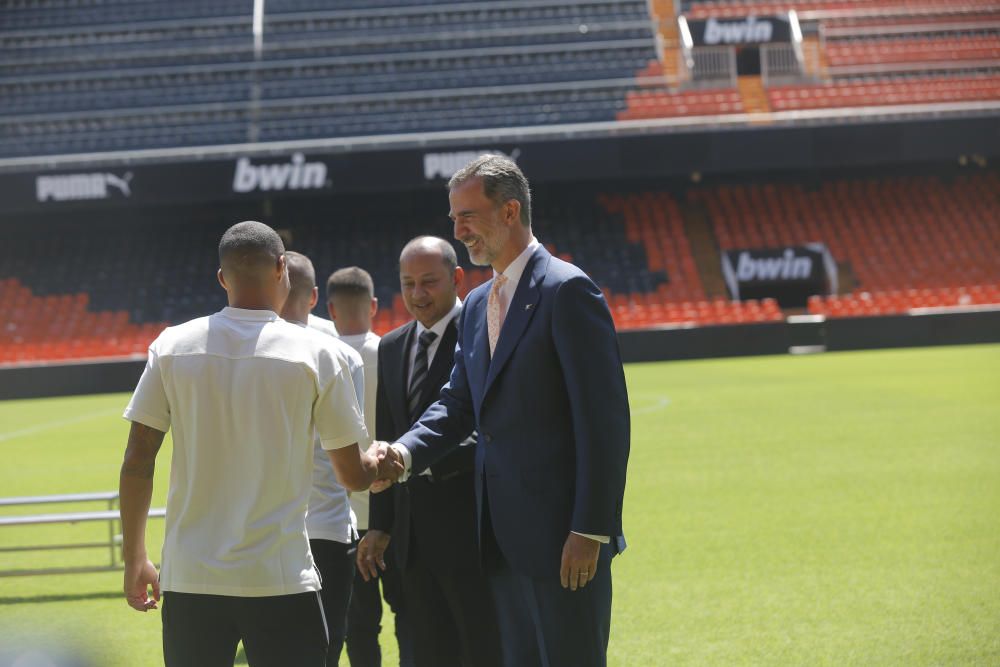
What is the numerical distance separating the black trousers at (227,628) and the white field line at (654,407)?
13.0 metres

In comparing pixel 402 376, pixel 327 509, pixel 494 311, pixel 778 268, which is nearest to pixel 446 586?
pixel 327 509

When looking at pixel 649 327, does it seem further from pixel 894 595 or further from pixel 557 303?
pixel 557 303

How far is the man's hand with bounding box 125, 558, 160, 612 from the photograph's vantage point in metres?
3.19

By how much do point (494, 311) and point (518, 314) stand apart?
0.61ft

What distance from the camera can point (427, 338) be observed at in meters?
4.35

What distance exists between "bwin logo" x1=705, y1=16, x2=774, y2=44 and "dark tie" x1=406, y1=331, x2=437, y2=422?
2996cm

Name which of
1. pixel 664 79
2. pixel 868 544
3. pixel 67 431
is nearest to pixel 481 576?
pixel 868 544

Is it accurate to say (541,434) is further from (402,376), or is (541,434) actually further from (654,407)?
(654,407)

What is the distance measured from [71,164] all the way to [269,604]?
27162mm

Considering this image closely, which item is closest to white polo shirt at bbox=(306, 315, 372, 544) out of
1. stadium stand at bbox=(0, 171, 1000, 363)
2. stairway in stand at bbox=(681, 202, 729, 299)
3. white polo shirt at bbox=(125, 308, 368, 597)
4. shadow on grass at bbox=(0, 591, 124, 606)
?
white polo shirt at bbox=(125, 308, 368, 597)

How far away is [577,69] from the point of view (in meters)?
33.0

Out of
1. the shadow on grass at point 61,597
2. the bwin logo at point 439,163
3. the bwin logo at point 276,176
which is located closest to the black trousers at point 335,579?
the shadow on grass at point 61,597

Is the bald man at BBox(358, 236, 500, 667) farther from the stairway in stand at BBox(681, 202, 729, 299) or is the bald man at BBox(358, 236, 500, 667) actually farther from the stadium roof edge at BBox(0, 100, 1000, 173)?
the stairway in stand at BBox(681, 202, 729, 299)

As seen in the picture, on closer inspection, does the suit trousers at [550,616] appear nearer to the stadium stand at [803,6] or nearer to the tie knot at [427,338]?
the tie knot at [427,338]
